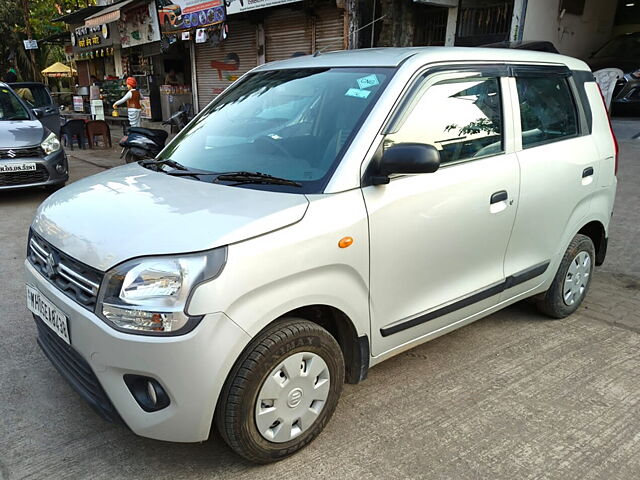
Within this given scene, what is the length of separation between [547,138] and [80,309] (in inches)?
Result: 116

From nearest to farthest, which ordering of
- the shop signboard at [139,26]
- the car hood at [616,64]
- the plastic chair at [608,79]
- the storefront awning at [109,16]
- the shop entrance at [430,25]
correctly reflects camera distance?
1. the plastic chair at [608,79]
2. the shop entrance at [430,25]
3. the car hood at [616,64]
4. the shop signboard at [139,26]
5. the storefront awning at [109,16]

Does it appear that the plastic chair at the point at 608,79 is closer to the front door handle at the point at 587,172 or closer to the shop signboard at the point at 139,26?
the front door handle at the point at 587,172

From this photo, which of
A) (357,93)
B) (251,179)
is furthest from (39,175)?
(357,93)

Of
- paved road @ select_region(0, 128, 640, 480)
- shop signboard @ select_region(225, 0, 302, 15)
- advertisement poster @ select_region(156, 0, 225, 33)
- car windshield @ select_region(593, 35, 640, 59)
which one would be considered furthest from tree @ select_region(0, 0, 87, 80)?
paved road @ select_region(0, 128, 640, 480)

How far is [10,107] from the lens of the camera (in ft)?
26.2

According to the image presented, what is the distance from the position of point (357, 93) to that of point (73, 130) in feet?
39.0

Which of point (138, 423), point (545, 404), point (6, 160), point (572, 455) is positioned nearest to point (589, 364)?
point (545, 404)

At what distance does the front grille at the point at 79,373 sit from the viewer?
84.7 inches

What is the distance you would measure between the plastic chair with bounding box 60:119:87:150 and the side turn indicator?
12.2m

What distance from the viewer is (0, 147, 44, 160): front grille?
22.8 feet

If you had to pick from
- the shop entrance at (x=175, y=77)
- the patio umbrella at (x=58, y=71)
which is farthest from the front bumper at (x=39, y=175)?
the patio umbrella at (x=58, y=71)

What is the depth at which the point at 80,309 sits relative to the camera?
2125 mm

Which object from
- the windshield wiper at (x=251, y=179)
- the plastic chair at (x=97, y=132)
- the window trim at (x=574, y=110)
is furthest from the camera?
the plastic chair at (x=97, y=132)

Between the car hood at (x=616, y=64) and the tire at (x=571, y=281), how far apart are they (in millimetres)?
8772
